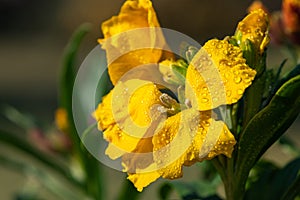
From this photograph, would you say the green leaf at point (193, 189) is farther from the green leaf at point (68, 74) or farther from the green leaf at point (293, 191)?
the green leaf at point (68, 74)

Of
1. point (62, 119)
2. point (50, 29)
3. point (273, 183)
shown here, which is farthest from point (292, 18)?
point (50, 29)

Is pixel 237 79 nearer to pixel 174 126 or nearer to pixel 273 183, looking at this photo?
pixel 174 126

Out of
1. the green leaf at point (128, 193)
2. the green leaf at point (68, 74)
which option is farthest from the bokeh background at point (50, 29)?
the green leaf at point (128, 193)

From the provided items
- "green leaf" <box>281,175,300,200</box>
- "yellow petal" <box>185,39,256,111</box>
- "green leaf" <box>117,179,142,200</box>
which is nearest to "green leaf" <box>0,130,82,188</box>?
"green leaf" <box>117,179,142,200</box>

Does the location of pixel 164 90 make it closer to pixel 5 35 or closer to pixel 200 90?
pixel 200 90

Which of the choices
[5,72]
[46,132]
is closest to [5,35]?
[5,72]

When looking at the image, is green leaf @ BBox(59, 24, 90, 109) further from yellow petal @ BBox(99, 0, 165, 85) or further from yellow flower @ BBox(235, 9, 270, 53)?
yellow flower @ BBox(235, 9, 270, 53)
